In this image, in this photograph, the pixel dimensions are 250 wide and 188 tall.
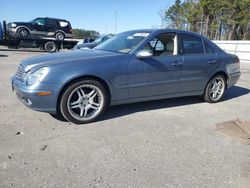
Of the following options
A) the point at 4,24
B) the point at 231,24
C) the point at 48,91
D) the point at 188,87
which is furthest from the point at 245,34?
the point at 48,91

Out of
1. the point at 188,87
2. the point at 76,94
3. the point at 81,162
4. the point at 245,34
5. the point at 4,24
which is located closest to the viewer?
the point at 81,162

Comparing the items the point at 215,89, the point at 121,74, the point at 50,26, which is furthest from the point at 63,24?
the point at 121,74

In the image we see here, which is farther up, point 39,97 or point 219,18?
point 219,18

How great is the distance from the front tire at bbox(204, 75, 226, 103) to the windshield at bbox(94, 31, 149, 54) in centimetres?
194

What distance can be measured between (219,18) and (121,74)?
38.4m

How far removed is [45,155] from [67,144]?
0.38 meters

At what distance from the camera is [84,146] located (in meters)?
3.54

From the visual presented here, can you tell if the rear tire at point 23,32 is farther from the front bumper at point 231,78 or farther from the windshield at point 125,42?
the front bumper at point 231,78

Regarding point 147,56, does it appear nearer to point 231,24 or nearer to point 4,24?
point 4,24

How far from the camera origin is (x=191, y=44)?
557 centimetres

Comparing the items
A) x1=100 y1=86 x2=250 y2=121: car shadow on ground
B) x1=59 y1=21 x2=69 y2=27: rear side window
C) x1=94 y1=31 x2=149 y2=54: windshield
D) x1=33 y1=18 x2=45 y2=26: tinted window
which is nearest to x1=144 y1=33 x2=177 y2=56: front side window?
x1=94 y1=31 x2=149 y2=54: windshield

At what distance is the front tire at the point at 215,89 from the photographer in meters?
5.93

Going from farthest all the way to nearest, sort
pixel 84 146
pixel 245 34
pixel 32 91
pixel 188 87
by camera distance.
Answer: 1. pixel 245 34
2. pixel 188 87
3. pixel 32 91
4. pixel 84 146

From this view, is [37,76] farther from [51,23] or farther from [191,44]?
[51,23]
